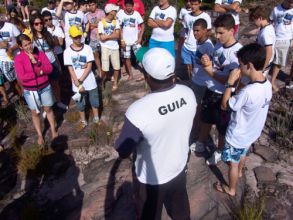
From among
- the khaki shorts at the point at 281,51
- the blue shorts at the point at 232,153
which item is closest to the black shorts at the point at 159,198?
the blue shorts at the point at 232,153

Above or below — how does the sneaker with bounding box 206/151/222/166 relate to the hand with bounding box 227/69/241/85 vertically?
below

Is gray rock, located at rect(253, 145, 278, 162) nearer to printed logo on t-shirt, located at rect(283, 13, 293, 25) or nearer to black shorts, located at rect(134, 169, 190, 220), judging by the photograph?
black shorts, located at rect(134, 169, 190, 220)

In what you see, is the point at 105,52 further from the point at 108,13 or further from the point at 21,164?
the point at 21,164

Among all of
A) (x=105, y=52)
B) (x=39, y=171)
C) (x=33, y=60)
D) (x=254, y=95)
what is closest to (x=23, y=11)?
(x=105, y=52)

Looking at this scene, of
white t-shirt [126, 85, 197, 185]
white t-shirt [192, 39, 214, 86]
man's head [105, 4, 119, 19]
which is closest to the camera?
white t-shirt [126, 85, 197, 185]

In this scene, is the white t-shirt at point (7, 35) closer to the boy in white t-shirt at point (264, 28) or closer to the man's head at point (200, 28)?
the man's head at point (200, 28)

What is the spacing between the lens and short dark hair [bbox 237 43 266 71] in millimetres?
2732

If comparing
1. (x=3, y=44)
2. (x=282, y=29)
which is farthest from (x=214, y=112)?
(x=3, y=44)

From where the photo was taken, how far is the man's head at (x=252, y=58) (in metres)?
2.74

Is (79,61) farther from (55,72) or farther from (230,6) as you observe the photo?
(230,6)

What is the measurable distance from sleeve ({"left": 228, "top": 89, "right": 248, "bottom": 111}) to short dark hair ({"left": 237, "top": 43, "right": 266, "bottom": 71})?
269 millimetres

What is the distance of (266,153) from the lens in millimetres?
4137

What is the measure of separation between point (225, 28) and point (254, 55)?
74 centimetres

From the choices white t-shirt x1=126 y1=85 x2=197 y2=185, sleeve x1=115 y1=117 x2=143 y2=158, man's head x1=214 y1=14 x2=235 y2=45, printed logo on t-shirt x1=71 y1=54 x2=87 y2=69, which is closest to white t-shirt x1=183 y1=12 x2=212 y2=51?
man's head x1=214 y1=14 x2=235 y2=45
